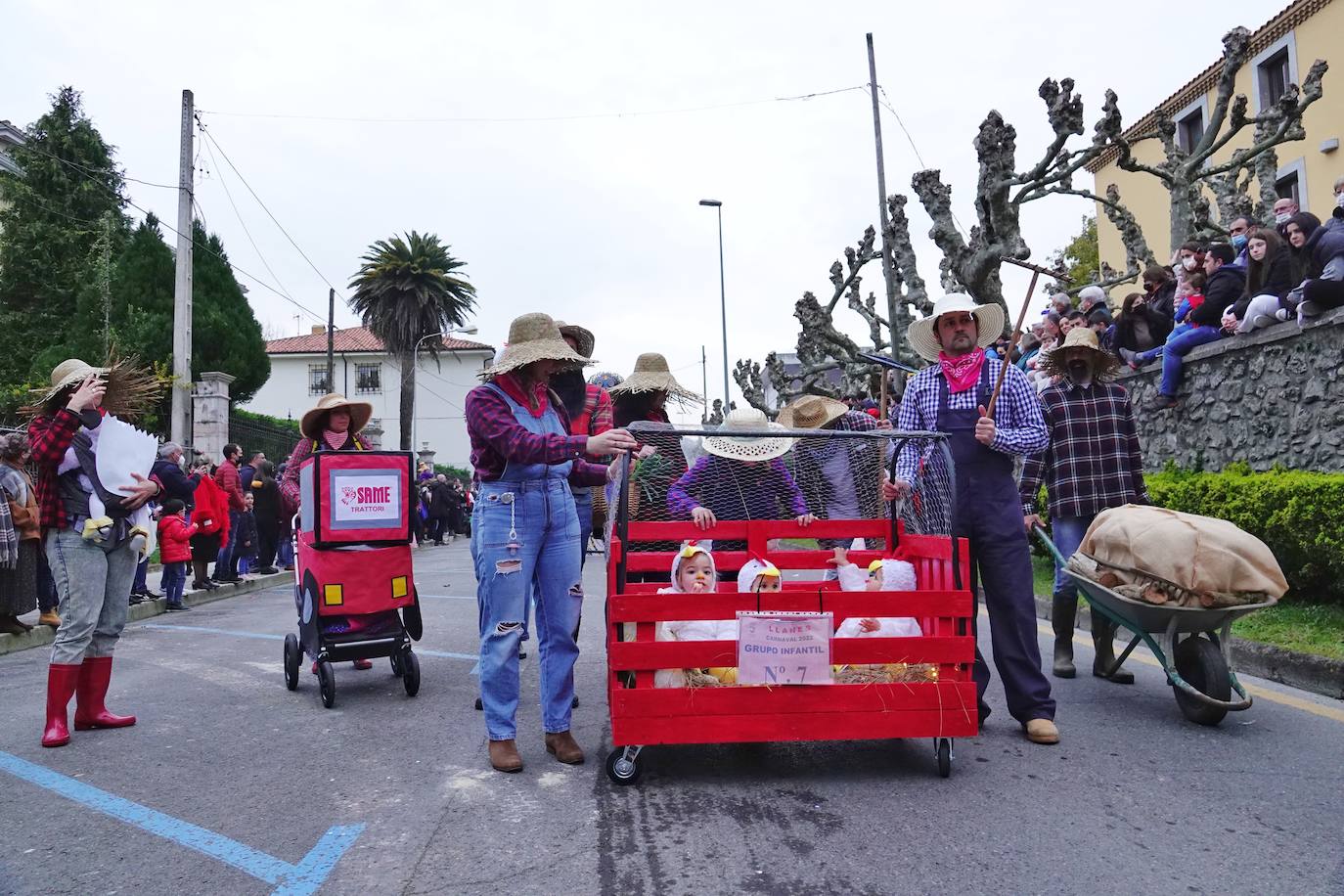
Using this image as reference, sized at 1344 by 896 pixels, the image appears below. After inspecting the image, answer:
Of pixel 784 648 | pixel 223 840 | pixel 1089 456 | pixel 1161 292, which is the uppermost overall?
pixel 1161 292

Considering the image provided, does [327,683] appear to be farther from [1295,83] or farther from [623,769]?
[1295,83]

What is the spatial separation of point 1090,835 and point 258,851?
9.49 feet

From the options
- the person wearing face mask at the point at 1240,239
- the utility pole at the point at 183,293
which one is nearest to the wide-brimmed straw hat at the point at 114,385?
the person wearing face mask at the point at 1240,239

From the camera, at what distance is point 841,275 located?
2783 centimetres

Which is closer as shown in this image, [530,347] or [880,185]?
[530,347]

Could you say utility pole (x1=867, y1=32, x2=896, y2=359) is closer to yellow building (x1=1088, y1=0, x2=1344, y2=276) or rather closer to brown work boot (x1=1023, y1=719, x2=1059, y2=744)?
yellow building (x1=1088, y1=0, x2=1344, y2=276)

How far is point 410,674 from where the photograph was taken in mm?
6164

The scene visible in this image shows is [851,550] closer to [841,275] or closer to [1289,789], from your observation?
[1289,789]

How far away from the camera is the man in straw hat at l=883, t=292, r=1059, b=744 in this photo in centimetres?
481

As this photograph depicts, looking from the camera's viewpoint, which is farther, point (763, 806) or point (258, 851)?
point (763, 806)

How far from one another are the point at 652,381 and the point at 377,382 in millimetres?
57710

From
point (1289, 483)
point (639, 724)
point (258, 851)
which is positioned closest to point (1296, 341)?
point (1289, 483)

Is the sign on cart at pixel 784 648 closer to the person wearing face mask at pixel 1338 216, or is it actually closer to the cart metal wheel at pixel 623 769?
the cart metal wheel at pixel 623 769

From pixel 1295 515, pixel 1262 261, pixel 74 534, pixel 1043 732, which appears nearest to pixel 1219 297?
pixel 1262 261
